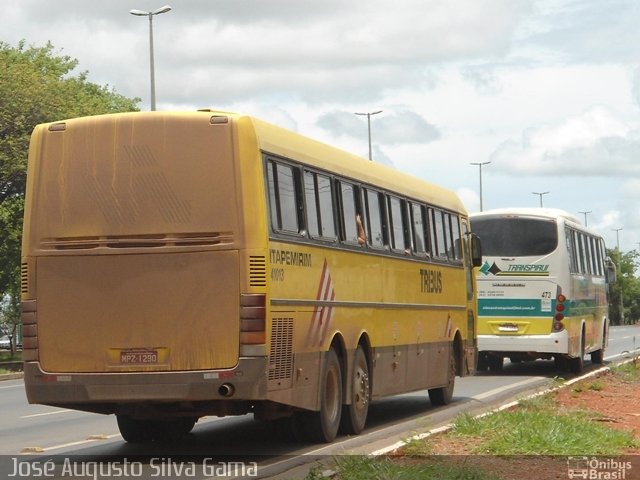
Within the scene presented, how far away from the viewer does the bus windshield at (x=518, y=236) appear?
2886 cm

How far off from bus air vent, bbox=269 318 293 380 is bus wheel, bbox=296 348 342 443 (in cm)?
118

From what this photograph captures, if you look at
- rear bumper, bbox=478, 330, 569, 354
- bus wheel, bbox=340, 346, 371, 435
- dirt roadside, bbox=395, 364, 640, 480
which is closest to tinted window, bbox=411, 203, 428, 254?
dirt roadside, bbox=395, 364, 640, 480

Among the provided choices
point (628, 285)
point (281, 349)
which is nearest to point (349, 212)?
point (281, 349)

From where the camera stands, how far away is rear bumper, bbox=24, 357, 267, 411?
1312 cm

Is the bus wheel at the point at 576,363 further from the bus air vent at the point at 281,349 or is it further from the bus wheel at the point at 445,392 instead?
the bus air vent at the point at 281,349

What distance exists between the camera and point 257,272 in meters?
13.3

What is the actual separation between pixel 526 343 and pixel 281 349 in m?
15.7

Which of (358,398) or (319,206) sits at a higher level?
(319,206)

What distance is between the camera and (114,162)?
13.6 m

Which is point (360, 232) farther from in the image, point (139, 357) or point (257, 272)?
point (139, 357)

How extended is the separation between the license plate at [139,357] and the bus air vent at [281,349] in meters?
1.09

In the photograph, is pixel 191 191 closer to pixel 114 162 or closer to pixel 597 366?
pixel 114 162

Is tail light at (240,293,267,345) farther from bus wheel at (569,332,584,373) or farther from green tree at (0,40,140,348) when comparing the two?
green tree at (0,40,140,348)

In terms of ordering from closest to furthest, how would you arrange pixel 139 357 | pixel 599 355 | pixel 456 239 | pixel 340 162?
pixel 139 357
pixel 340 162
pixel 456 239
pixel 599 355
